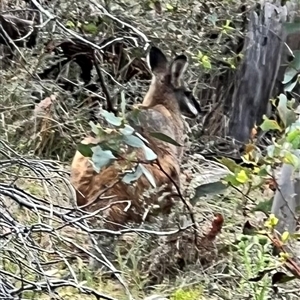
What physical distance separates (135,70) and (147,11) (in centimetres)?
42

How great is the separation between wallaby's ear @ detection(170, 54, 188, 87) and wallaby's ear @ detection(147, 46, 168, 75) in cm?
6

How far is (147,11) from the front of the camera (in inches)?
216

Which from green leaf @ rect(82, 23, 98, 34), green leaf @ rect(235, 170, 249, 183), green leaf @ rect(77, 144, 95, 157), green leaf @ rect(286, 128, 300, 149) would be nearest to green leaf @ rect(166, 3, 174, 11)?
green leaf @ rect(82, 23, 98, 34)

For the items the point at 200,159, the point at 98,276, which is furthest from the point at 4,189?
the point at 200,159

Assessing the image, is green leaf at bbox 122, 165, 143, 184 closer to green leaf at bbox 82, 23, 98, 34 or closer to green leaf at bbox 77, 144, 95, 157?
green leaf at bbox 77, 144, 95, 157

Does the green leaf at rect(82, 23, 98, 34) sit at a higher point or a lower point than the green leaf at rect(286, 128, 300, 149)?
lower

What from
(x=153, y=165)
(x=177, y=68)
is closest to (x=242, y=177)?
(x=153, y=165)

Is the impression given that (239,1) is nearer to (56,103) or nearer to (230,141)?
(230,141)

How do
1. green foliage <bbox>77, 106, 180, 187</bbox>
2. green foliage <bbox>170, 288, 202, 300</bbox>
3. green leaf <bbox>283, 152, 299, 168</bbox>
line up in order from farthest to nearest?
green foliage <bbox>170, 288, 202, 300</bbox> < green foliage <bbox>77, 106, 180, 187</bbox> < green leaf <bbox>283, 152, 299, 168</bbox>

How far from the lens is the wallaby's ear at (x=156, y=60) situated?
169 inches

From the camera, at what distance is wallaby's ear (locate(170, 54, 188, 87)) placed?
13.7 feet

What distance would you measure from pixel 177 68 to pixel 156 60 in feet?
0.41

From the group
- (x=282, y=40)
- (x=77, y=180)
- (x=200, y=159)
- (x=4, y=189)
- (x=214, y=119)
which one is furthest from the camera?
(x=214, y=119)

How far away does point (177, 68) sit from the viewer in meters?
4.32
